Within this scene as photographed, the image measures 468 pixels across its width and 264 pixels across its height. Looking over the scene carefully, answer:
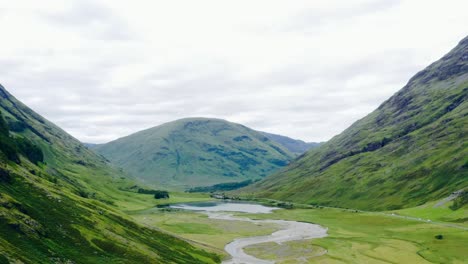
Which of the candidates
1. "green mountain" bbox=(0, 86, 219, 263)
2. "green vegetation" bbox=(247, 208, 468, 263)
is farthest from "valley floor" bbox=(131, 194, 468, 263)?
"green mountain" bbox=(0, 86, 219, 263)

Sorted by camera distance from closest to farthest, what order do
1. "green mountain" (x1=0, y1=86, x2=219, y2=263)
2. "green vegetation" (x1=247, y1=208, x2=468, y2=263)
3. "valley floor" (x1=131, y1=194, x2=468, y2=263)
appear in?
1. "green mountain" (x1=0, y1=86, x2=219, y2=263)
2. "green vegetation" (x1=247, y1=208, x2=468, y2=263)
3. "valley floor" (x1=131, y1=194, x2=468, y2=263)

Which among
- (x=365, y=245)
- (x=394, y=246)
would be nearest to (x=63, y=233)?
(x=365, y=245)

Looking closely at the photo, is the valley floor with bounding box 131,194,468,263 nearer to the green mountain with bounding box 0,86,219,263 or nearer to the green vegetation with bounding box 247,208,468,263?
the green vegetation with bounding box 247,208,468,263

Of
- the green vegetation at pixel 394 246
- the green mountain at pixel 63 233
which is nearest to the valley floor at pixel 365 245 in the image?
the green vegetation at pixel 394 246

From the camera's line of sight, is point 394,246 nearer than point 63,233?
No

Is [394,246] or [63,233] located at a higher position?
[63,233]

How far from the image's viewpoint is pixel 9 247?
6769cm

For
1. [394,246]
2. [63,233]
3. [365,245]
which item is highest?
[63,233]

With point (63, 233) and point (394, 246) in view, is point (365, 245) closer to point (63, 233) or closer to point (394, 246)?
point (394, 246)

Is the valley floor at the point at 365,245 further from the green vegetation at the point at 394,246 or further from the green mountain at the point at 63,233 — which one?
the green mountain at the point at 63,233

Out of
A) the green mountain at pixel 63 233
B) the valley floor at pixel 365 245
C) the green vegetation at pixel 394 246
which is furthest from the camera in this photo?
the valley floor at pixel 365 245

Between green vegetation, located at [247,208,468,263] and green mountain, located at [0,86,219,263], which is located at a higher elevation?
green mountain, located at [0,86,219,263]

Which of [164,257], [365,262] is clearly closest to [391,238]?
[365,262]

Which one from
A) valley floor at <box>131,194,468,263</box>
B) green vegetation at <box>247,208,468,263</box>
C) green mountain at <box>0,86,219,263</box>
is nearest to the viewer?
green mountain at <box>0,86,219,263</box>
